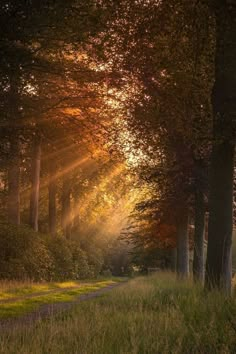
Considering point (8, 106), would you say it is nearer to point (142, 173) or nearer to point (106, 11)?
point (142, 173)

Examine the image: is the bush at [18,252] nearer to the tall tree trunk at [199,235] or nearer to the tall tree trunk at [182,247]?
the tall tree trunk at [182,247]

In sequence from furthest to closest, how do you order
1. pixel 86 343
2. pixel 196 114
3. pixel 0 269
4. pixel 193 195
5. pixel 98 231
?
pixel 98 231
pixel 0 269
pixel 193 195
pixel 196 114
pixel 86 343

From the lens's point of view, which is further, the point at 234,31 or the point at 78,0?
the point at 78,0

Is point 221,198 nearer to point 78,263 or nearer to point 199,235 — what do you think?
point 199,235

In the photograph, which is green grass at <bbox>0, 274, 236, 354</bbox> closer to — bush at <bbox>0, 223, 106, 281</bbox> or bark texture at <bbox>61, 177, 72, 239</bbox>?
bush at <bbox>0, 223, 106, 281</bbox>

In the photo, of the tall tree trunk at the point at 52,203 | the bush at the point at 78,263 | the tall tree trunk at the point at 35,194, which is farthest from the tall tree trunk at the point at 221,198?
the bush at the point at 78,263

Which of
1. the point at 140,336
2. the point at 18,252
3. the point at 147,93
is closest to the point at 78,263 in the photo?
the point at 18,252

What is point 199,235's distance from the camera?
17.9 m

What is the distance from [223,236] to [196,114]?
3819 millimetres

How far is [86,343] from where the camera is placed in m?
5.68

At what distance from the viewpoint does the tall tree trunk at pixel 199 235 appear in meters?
17.4

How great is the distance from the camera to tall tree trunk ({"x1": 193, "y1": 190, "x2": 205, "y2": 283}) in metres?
17.4

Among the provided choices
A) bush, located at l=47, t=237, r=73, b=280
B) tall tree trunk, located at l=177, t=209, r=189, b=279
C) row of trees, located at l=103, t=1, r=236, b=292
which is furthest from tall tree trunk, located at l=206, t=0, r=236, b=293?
bush, located at l=47, t=237, r=73, b=280

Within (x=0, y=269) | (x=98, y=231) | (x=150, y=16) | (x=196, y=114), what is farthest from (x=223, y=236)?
(x=98, y=231)
